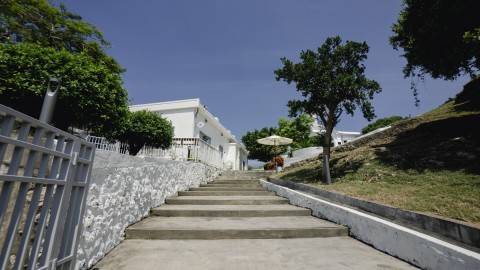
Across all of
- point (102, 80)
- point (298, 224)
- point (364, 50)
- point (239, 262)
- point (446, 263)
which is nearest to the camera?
point (446, 263)

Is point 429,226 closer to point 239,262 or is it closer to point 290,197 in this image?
point 239,262

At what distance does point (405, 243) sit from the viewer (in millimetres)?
2906

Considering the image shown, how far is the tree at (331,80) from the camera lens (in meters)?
7.85

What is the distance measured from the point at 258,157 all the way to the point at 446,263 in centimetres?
3521

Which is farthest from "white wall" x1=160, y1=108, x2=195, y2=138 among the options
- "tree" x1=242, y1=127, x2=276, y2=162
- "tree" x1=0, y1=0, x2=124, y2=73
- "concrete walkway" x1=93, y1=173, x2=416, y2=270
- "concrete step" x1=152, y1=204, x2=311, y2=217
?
"tree" x1=242, y1=127, x2=276, y2=162

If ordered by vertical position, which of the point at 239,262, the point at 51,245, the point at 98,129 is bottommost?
the point at 239,262

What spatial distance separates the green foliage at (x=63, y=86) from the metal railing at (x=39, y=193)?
8.31 m

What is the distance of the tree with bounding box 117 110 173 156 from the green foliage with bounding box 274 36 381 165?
8150 mm

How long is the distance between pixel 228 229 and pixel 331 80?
6375mm

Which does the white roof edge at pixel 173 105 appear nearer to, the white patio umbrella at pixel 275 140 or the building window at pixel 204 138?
the building window at pixel 204 138

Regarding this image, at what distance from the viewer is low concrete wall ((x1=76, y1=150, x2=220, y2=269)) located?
9.07ft

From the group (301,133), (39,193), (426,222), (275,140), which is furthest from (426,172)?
(301,133)

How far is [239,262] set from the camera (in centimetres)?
285

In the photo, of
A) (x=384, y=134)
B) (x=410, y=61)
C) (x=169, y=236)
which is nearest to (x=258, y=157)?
(x=384, y=134)
